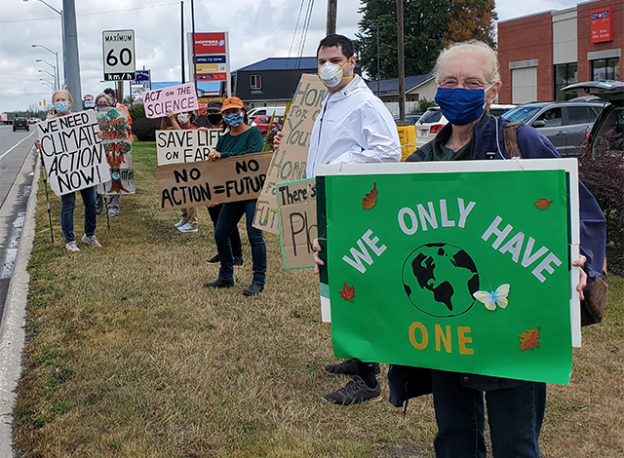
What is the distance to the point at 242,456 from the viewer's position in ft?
10.9

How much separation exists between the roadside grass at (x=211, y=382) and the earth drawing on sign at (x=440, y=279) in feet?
4.84

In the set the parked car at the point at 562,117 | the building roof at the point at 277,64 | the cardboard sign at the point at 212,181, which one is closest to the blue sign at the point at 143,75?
the parked car at the point at 562,117

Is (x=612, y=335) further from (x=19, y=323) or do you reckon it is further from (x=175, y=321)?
(x=19, y=323)

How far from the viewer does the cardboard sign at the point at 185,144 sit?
9.74 m

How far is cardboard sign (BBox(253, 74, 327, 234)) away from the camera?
5.58 meters

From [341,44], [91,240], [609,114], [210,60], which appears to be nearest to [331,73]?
[341,44]

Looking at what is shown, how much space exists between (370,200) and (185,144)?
7.94 m

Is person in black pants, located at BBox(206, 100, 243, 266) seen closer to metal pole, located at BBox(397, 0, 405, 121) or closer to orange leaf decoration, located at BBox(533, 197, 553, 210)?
orange leaf decoration, located at BBox(533, 197, 553, 210)

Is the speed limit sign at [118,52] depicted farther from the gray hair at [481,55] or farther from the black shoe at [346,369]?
the gray hair at [481,55]

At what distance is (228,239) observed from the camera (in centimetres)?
650

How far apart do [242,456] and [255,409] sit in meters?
0.56

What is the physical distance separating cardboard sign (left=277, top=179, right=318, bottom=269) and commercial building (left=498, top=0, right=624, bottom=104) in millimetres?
34128

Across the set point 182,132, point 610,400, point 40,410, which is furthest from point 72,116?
point 610,400

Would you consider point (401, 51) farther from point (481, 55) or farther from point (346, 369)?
point (481, 55)
